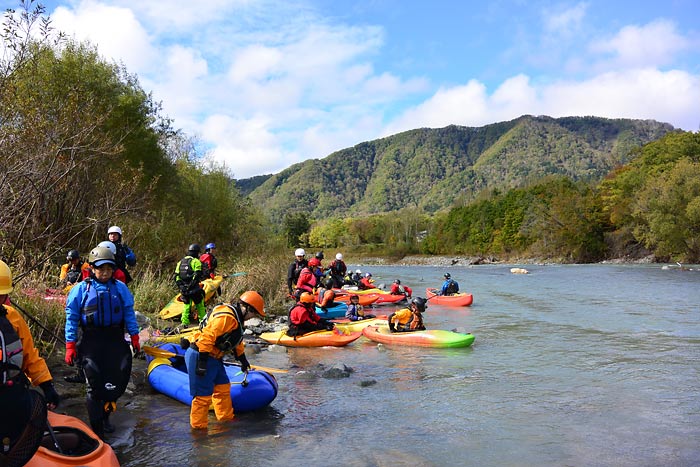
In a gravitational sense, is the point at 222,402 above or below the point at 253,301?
below

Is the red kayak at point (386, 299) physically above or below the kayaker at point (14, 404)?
below

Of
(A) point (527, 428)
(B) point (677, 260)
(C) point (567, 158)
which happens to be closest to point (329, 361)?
(A) point (527, 428)

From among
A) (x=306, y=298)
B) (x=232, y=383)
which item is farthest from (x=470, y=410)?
(x=306, y=298)

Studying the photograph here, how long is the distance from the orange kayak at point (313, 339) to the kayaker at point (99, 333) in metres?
6.22

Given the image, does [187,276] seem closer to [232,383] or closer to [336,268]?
[232,383]

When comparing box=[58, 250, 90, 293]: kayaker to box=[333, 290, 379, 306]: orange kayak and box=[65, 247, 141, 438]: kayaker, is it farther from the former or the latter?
box=[333, 290, 379, 306]: orange kayak

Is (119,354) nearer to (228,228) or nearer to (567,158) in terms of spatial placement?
(228,228)

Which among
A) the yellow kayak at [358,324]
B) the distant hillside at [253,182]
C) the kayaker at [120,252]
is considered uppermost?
the distant hillside at [253,182]

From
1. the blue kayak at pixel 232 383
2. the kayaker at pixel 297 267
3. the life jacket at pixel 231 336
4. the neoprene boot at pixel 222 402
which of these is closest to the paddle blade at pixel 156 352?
the blue kayak at pixel 232 383

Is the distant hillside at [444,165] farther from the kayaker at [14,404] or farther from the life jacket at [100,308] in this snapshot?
the kayaker at [14,404]

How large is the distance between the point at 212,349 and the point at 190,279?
15.5ft

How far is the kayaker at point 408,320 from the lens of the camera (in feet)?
38.8

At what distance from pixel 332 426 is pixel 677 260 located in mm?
46642

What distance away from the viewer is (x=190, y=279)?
9.95 meters
